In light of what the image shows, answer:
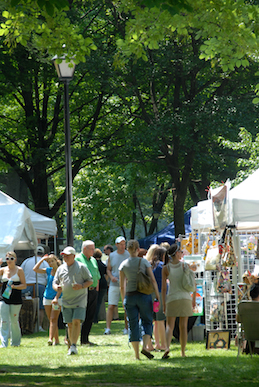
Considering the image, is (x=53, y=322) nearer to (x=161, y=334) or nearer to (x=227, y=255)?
(x=161, y=334)

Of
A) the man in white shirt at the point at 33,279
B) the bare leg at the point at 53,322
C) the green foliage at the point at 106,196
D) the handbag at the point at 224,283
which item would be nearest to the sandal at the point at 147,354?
the handbag at the point at 224,283

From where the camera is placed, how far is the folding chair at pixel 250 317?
7.95m

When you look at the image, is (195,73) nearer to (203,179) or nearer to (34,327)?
(203,179)

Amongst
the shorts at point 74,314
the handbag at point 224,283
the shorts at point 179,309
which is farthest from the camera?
the handbag at point 224,283

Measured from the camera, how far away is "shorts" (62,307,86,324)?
910 cm

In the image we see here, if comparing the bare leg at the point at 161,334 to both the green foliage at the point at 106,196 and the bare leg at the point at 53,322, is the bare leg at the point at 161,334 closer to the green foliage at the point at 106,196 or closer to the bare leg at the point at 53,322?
the bare leg at the point at 53,322

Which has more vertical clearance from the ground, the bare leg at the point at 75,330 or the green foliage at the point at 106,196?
the green foliage at the point at 106,196

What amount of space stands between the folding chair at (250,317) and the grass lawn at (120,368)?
0.40m

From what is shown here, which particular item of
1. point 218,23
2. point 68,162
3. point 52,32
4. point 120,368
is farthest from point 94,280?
point 218,23

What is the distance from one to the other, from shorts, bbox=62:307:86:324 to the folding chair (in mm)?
2593

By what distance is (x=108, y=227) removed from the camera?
3106cm

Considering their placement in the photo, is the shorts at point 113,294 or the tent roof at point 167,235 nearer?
the shorts at point 113,294

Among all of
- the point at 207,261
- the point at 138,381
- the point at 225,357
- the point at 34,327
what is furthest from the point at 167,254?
the point at 34,327

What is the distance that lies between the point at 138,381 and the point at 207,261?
3451mm
